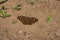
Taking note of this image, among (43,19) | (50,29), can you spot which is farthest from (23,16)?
(50,29)

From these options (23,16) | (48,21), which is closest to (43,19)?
(48,21)

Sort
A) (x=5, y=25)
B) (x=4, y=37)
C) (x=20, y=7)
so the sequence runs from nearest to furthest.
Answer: (x=4, y=37), (x=5, y=25), (x=20, y=7)

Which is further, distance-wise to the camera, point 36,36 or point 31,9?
point 31,9

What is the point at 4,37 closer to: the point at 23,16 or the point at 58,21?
the point at 23,16

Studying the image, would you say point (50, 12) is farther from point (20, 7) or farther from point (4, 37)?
point (4, 37)

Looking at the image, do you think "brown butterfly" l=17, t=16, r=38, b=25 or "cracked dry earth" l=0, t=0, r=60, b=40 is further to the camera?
"brown butterfly" l=17, t=16, r=38, b=25

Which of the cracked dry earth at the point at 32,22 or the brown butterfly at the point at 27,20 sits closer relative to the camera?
the cracked dry earth at the point at 32,22

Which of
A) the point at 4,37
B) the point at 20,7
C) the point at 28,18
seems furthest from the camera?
the point at 20,7
